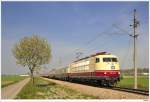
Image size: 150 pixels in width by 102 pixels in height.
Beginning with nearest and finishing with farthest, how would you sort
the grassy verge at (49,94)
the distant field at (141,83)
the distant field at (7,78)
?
the grassy verge at (49,94) → the distant field at (7,78) → the distant field at (141,83)

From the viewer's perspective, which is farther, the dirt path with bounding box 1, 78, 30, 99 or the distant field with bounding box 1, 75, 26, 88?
the distant field with bounding box 1, 75, 26, 88

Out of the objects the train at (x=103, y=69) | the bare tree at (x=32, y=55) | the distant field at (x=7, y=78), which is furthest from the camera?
the train at (x=103, y=69)

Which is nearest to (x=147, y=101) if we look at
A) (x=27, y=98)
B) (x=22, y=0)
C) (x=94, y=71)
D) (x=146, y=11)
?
(x=146, y=11)

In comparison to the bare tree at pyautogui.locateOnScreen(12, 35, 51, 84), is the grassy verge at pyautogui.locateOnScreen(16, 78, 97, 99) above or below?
below

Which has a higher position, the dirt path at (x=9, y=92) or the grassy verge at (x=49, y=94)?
the grassy verge at (x=49, y=94)

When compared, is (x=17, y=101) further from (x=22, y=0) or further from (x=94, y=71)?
(x=94, y=71)

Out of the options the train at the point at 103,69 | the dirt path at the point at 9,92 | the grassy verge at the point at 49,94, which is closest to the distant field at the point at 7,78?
the dirt path at the point at 9,92

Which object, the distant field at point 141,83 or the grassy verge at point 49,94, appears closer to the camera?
the grassy verge at point 49,94

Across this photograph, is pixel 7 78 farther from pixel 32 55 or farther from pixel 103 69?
pixel 103 69

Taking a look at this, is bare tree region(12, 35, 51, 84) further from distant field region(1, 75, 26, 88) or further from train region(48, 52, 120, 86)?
train region(48, 52, 120, 86)

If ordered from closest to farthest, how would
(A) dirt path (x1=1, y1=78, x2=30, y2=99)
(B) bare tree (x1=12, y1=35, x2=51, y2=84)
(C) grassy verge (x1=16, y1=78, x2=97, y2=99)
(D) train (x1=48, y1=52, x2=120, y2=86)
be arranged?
(C) grassy verge (x1=16, y1=78, x2=97, y2=99) < (A) dirt path (x1=1, y1=78, x2=30, y2=99) < (B) bare tree (x1=12, y1=35, x2=51, y2=84) < (D) train (x1=48, y1=52, x2=120, y2=86)

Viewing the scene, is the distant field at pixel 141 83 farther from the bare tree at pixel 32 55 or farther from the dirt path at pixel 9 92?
the dirt path at pixel 9 92

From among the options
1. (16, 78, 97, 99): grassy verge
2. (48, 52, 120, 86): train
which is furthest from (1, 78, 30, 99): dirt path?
(48, 52, 120, 86): train

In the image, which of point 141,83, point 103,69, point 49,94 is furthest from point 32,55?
point 141,83
